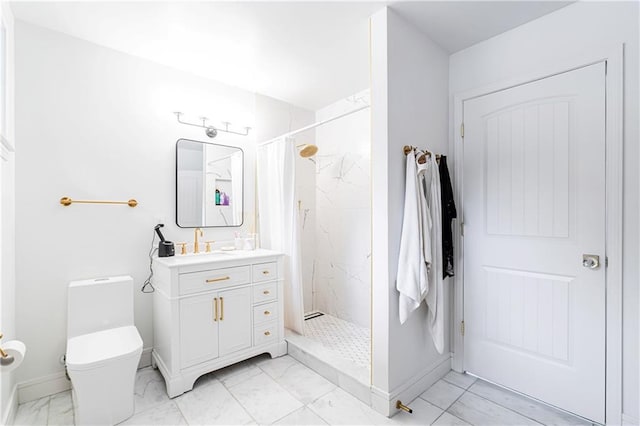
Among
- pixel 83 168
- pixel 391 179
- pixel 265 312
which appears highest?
pixel 83 168

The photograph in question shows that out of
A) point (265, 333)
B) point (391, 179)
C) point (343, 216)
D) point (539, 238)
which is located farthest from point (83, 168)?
point (539, 238)

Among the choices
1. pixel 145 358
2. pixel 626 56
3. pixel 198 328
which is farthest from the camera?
pixel 145 358

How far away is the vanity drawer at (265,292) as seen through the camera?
242cm

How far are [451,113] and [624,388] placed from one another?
197 centimetres

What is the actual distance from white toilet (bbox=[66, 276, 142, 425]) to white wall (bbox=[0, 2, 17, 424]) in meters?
0.29

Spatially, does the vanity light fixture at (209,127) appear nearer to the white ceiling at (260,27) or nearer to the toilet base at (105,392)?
the white ceiling at (260,27)

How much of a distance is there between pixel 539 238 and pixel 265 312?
6.74ft

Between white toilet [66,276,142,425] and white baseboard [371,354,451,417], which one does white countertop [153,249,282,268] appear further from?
white baseboard [371,354,451,417]

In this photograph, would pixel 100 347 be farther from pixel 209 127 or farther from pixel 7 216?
pixel 209 127

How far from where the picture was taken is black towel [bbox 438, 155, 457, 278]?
2.15 metres

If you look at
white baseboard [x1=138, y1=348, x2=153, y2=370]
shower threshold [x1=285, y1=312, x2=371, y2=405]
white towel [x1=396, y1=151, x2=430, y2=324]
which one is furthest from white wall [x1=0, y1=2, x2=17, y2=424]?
white towel [x1=396, y1=151, x2=430, y2=324]

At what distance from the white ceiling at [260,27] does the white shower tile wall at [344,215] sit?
0.72 meters

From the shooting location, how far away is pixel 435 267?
198cm

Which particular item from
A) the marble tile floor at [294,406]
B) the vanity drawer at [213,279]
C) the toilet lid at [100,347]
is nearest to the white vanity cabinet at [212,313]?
the vanity drawer at [213,279]
